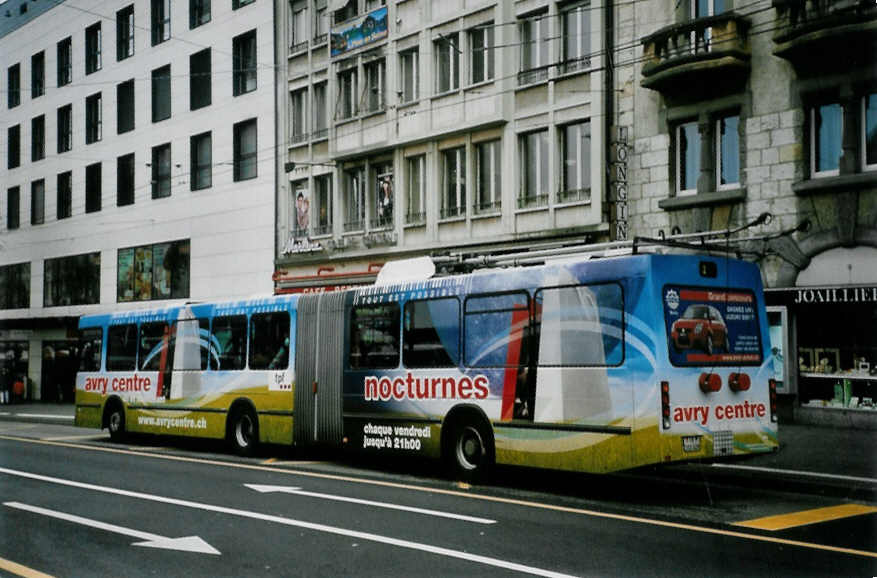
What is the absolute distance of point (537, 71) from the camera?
25.0 meters

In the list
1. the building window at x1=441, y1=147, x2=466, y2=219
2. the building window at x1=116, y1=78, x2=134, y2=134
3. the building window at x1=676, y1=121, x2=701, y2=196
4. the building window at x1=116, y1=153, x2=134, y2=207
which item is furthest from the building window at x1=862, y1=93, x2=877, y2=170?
the building window at x1=116, y1=78, x2=134, y2=134

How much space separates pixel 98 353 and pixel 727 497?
1550 cm

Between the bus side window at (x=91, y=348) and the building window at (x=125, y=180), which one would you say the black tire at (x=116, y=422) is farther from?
the building window at (x=125, y=180)

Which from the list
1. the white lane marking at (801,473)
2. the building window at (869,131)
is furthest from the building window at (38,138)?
the white lane marking at (801,473)

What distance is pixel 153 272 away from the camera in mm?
39625

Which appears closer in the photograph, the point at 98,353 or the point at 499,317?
the point at 499,317

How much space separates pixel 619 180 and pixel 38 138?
112 ft

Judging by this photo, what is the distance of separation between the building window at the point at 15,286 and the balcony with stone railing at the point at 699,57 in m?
35.6

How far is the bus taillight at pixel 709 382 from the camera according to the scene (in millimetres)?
12219

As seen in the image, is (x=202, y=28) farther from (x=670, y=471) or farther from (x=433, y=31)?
(x=670, y=471)

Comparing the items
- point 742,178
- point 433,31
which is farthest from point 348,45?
point 742,178

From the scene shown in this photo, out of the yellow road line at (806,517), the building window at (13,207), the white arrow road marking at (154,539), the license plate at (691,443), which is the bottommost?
the yellow road line at (806,517)

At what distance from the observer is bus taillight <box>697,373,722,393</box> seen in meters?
12.2

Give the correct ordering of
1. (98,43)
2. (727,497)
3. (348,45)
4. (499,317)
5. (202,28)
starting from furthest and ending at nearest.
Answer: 1. (98,43)
2. (202,28)
3. (348,45)
4. (499,317)
5. (727,497)
